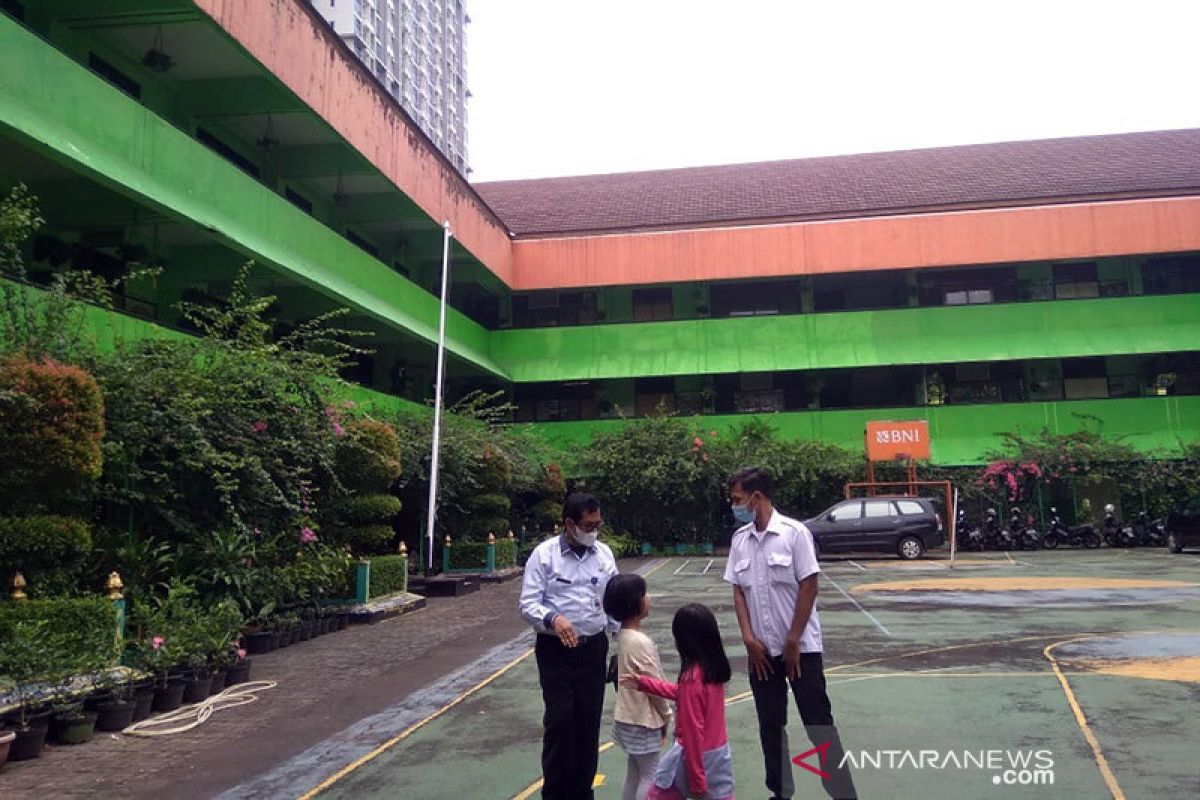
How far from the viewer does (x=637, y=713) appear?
3680 mm

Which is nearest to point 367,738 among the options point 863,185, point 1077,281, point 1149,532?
point 1149,532

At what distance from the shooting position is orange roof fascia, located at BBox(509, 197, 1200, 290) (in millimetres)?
25969

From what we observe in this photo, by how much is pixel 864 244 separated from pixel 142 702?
24.6 metres

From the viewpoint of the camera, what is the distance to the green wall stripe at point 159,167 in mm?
10055

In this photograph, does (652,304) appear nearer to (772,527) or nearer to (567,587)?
(772,527)

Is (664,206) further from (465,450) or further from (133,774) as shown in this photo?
(133,774)

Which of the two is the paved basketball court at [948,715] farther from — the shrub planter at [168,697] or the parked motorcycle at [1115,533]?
the parked motorcycle at [1115,533]

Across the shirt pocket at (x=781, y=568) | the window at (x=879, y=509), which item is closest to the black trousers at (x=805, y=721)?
the shirt pocket at (x=781, y=568)

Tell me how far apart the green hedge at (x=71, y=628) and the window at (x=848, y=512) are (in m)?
17.5

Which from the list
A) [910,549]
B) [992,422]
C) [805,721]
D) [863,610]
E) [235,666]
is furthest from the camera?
[992,422]

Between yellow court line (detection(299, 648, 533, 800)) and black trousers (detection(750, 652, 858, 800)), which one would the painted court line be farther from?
black trousers (detection(750, 652, 858, 800))

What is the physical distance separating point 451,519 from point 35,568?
1129 centimetres

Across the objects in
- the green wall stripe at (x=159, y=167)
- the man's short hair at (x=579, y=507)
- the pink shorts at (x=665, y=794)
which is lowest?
the pink shorts at (x=665, y=794)

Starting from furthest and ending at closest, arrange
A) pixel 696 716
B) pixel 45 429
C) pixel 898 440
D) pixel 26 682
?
pixel 898 440 < pixel 45 429 < pixel 26 682 < pixel 696 716
